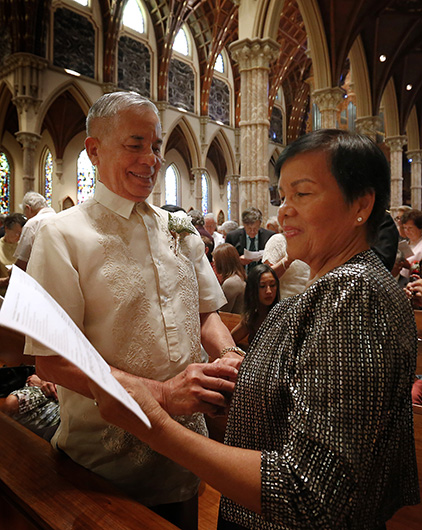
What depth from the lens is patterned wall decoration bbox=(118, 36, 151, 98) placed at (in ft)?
53.0

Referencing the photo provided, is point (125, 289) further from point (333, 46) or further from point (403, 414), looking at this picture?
point (333, 46)

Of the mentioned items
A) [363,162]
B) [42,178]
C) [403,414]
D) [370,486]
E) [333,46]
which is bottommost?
[370,486]

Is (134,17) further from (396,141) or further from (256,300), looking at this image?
(256,300)

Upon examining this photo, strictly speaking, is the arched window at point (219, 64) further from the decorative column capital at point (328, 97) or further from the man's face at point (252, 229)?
the man's face at point (252, 229)

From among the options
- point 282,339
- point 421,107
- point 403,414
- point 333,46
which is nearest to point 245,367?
point 282,339

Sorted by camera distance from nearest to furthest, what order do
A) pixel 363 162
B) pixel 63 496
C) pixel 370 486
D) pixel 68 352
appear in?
pixel 68 352 < pixel 370 486 < pixel 363 162 < pixel 63 496

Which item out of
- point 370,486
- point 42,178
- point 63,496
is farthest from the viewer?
point 42,178

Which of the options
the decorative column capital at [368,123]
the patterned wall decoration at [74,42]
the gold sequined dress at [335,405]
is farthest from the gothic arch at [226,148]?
the gold sequined dress at [335,405]

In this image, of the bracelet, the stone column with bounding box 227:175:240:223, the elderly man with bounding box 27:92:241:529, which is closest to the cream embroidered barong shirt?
the elderly man with bounding box 27:92:241:529

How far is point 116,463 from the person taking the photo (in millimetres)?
1257

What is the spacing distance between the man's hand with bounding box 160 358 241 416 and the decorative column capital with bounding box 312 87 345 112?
10.7 metres

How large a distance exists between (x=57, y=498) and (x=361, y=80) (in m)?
14.8

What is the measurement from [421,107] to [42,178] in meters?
16.7

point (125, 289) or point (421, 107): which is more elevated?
point (421, 107)
